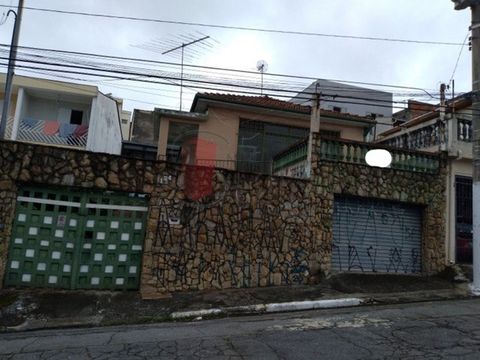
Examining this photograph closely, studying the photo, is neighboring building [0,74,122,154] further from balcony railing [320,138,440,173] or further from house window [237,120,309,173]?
balcony railing [320,138,440,173]

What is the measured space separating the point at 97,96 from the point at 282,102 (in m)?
10.6

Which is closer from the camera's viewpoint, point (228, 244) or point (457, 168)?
point (228, 244)

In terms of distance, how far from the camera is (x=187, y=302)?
9.13m

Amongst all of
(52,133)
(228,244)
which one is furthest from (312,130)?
(52,133)

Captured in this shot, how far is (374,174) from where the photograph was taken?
12133 millimetres

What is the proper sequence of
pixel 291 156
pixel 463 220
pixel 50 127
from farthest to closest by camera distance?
pixel 50 127 < pixel 291 156 < pixel 463 220

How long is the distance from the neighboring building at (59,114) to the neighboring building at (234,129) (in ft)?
23.7

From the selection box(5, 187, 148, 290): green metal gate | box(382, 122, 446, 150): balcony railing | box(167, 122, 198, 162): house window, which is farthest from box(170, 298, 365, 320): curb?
box(167, 122, 198, 162): house window

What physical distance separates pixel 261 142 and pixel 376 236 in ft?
18.9

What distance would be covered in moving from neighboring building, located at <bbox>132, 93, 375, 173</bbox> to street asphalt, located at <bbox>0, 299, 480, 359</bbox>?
8240mm

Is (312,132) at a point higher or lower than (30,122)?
lower

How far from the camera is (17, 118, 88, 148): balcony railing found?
21734 mm

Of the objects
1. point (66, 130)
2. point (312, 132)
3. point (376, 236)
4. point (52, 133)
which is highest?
point (66, 130)

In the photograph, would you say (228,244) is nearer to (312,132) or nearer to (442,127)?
(312,132)
